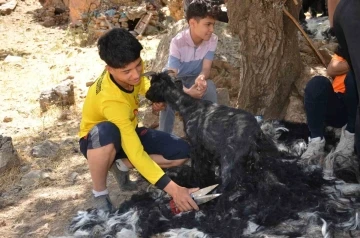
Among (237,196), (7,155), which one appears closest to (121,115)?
(237,196)

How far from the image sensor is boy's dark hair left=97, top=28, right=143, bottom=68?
2.85 metres

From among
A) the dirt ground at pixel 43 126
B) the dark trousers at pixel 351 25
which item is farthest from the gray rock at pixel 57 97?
the dark trousers at pixel 351 25

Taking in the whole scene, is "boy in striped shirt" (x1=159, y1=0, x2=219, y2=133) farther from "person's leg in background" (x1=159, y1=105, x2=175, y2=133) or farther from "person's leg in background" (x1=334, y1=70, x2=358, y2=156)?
"person's leg in background" (x1=334, y1=70, x2=358, y2=156)

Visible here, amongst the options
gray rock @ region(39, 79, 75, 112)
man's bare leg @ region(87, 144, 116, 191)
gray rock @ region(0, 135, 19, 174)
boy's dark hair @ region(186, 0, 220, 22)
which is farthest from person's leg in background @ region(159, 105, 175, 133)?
gray rock @ region(39, 79, 75, 112)

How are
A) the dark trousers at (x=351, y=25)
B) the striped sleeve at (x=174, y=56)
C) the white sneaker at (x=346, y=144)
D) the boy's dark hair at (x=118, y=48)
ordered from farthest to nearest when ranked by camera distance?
the striped sleeve at (x=174, y=56), the white sneaker at (x=346, y=144), the boy's dark hair at (x=118, y=48), the dark trousers at (x=351, y=25)

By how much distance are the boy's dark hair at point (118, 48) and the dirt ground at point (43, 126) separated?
3.27 ft

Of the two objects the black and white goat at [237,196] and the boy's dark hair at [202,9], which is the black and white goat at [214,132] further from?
the boy's dark hair at [202,9]

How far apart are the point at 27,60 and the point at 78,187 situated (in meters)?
5.15

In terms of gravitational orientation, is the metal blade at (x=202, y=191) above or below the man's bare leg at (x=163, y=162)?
above

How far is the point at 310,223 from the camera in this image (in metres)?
2.58

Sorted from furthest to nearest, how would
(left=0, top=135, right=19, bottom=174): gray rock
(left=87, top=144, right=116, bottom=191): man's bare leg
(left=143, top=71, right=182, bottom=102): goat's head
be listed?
(left=0, top=135, right=19, bottom=174): gray rock, (left=143, top=71, right=182, bottom=102): goat's head, (left=87, top=144, right=116, bottom=191): man's bare leg

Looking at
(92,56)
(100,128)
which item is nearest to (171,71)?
(100,128)

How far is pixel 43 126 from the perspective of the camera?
5.48m

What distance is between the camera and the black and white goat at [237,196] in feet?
8.51
